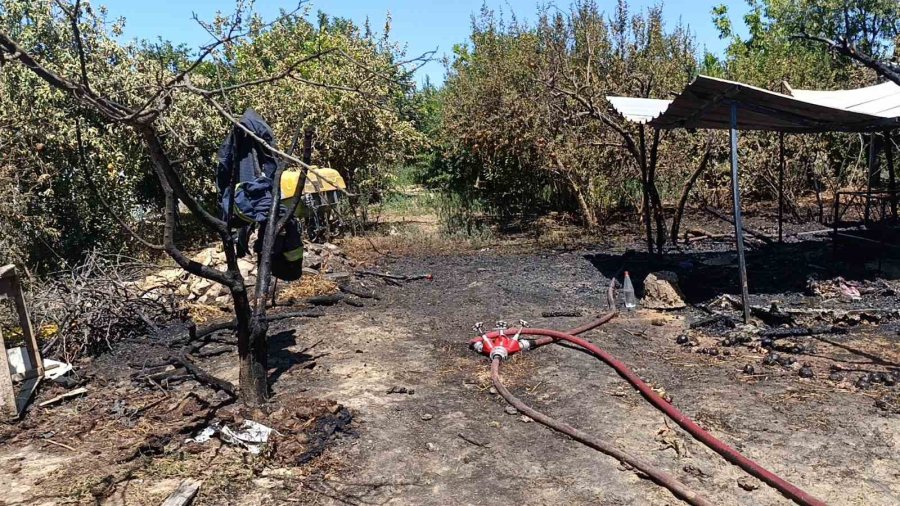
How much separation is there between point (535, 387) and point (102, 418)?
3.21m

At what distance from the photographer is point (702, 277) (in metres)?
8.88

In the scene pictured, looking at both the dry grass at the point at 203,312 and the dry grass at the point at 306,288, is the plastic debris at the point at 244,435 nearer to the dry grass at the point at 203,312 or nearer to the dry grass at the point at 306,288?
the dry grass at the point at 203,312

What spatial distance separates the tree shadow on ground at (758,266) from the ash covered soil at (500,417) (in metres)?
A: 0.57

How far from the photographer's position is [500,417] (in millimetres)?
4758

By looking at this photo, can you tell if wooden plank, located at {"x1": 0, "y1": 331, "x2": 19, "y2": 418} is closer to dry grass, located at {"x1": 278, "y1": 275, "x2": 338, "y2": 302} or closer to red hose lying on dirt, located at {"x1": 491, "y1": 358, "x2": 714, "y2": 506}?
red hose lying on dirt, located at {"x1": 491, "y1": 358, "x2": 714, "y2": 506}

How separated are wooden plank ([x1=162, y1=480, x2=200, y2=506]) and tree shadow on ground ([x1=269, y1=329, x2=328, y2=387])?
5.55 feet

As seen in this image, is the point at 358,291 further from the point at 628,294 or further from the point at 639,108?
the point at 639,108

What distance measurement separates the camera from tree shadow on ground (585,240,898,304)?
8219 mm

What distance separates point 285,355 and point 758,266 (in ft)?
21.3

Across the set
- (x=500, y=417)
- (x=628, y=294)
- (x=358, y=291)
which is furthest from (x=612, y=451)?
(x=358, y=291)

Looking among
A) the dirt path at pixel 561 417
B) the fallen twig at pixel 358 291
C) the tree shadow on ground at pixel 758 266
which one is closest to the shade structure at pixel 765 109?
the tree shadow on ground at pixel 758 266

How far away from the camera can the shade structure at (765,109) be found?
6.81 metres

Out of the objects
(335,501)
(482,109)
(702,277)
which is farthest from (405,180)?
(335,501)

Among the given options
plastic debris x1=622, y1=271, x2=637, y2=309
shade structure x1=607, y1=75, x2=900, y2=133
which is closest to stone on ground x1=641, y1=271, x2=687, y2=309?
plastic debris x1=622, y1=271, x2=637, y2=309
